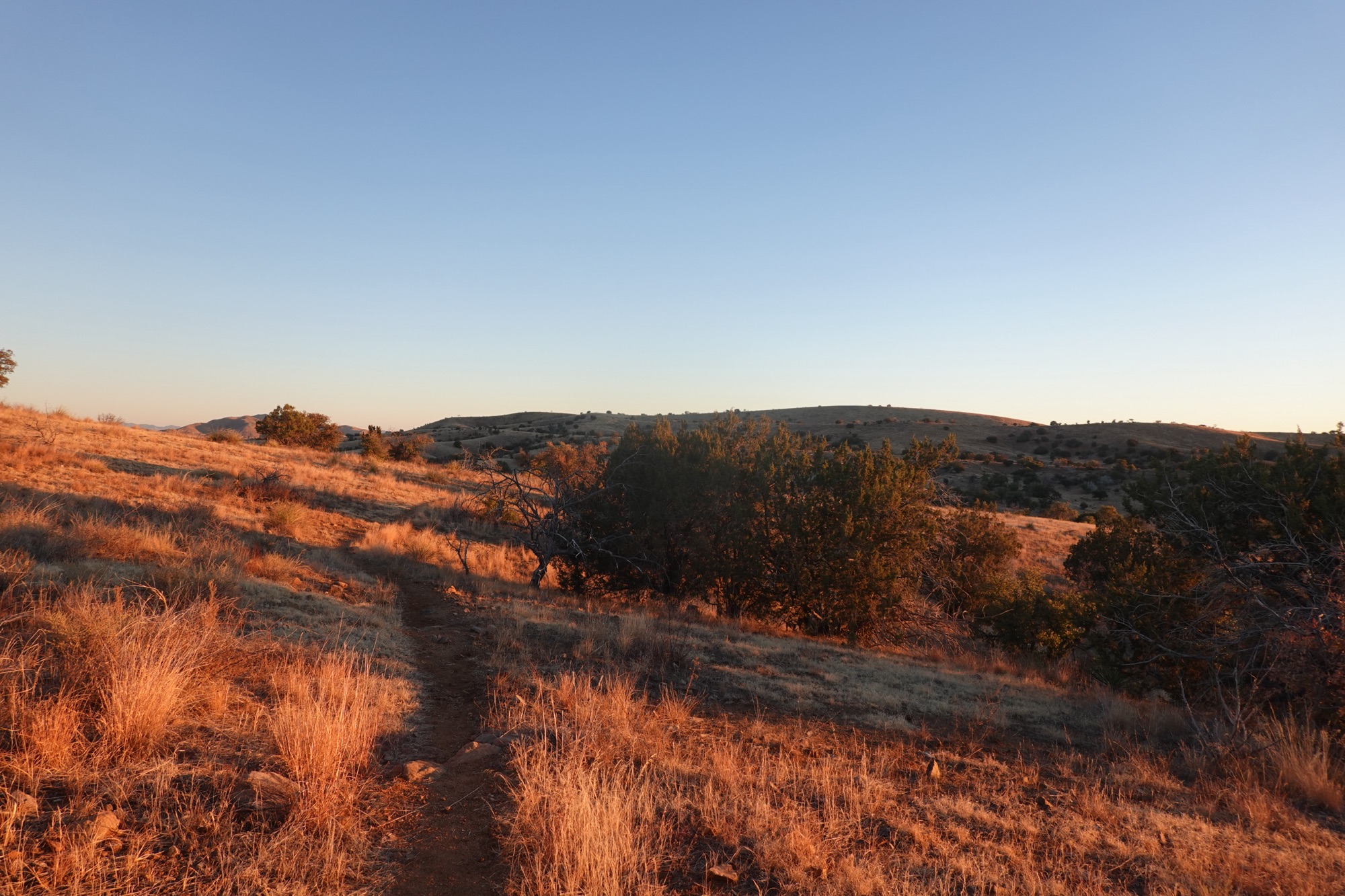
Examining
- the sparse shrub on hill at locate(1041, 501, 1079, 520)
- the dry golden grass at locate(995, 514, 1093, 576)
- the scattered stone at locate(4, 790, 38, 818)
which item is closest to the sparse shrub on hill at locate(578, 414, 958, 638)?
the scattered stone at locate(4, 790, 38, 818)

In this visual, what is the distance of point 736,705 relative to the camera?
8.13 metres

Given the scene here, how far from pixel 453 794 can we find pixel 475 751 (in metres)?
0.77

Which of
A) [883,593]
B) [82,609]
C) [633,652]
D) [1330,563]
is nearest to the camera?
[82,609]

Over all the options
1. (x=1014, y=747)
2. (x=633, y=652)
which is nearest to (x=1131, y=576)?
(x=1014, y=747)

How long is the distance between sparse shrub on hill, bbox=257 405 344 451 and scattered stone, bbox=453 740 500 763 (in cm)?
4198

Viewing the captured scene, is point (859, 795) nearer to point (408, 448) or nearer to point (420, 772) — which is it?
point (420, 772)

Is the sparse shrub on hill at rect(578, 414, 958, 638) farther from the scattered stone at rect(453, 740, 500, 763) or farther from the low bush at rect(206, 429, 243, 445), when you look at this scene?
the low bush at rect(206, 429, 243, 445)

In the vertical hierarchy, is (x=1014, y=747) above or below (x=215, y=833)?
below

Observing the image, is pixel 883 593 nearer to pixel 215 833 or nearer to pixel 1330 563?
pixel 1330 563

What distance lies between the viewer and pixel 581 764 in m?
4.75

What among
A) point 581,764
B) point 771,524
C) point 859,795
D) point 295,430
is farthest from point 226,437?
point 859,795

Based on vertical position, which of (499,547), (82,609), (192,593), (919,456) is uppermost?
(919,456)

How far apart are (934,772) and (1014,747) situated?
6.09ft

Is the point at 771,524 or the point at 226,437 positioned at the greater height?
the point at 226,437
